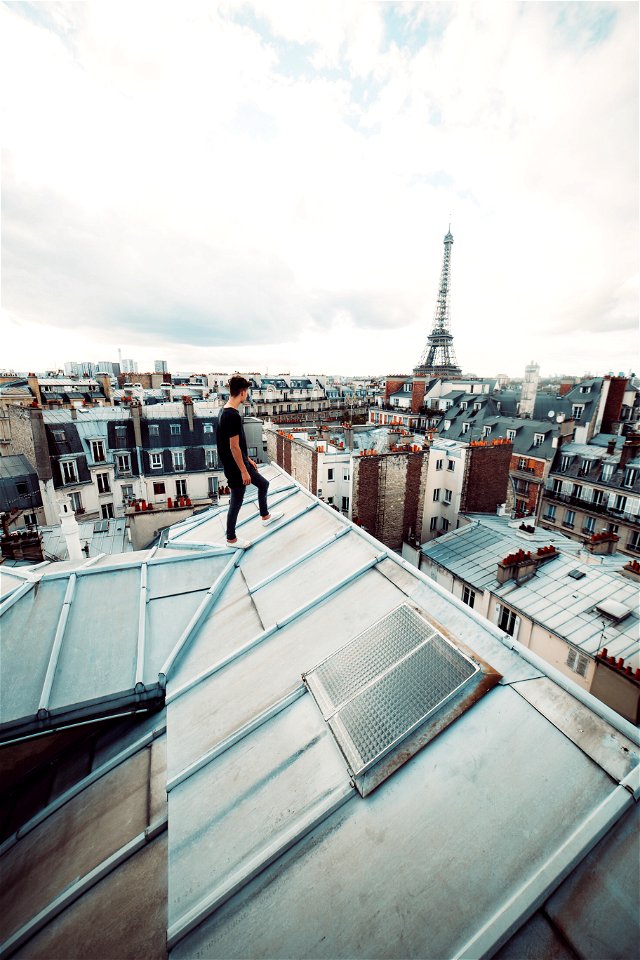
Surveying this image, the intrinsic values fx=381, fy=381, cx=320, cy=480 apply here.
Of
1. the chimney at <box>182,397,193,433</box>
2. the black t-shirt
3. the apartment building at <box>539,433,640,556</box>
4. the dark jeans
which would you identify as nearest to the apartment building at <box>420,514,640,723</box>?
the dark jeans

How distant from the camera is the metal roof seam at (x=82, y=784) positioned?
179 inches

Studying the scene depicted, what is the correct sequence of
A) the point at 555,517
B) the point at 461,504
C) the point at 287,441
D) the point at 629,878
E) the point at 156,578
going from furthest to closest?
the point at 555,517 → the point at 287,441 → the point at 461,504 → the point at 156,578 → the point at 629,878

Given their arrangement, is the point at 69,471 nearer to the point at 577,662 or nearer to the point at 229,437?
the point at 229,437

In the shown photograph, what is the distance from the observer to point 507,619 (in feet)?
51.1

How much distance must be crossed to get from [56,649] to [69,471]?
27318mm

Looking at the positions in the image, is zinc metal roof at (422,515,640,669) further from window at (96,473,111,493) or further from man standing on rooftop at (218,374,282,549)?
window at (96,473,111,493)

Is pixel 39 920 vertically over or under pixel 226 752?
under

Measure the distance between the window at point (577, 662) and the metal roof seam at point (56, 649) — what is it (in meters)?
14.7

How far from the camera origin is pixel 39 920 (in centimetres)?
340

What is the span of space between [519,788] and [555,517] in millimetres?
35892

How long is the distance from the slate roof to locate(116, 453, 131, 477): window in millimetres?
26117

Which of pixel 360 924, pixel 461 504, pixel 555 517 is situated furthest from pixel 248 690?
pixel 555 517

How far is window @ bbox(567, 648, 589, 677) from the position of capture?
495 inches

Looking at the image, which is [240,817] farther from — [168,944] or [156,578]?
[156,578]
